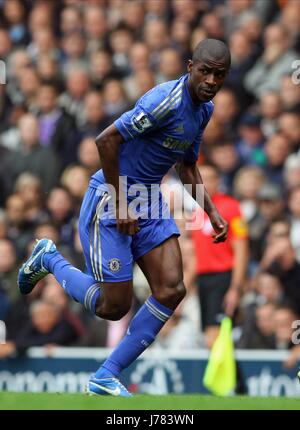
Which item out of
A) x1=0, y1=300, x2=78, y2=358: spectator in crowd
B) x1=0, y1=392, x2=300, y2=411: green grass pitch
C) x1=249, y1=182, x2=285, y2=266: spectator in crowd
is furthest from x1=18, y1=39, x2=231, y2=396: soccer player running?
x1=0, y1=300, x2=78, y2=358: spectator in crowd

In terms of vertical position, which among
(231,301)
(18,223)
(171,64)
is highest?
(171,64)

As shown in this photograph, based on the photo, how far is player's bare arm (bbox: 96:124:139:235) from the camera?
710 cm

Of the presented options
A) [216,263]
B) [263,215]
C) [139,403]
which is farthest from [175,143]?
[263,215]

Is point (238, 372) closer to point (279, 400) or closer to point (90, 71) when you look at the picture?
point (279, 400)

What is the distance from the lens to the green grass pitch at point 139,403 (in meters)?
6.14

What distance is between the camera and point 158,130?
7262 millimetres

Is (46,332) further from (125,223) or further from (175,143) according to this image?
(175,143)

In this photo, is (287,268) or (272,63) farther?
(272,63)

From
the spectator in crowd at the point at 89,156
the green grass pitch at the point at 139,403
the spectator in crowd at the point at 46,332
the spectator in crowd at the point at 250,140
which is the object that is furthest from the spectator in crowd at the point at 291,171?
the green grass pitch at the point at 139,403

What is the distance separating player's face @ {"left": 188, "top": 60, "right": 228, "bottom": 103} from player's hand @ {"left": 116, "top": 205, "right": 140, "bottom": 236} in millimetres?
867

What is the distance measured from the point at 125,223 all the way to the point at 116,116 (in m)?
5.72

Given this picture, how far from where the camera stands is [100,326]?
11.5m

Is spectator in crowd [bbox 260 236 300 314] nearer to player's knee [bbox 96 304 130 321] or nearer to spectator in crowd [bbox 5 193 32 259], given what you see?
spectator in crowd [bbox 5 193 32 259]
